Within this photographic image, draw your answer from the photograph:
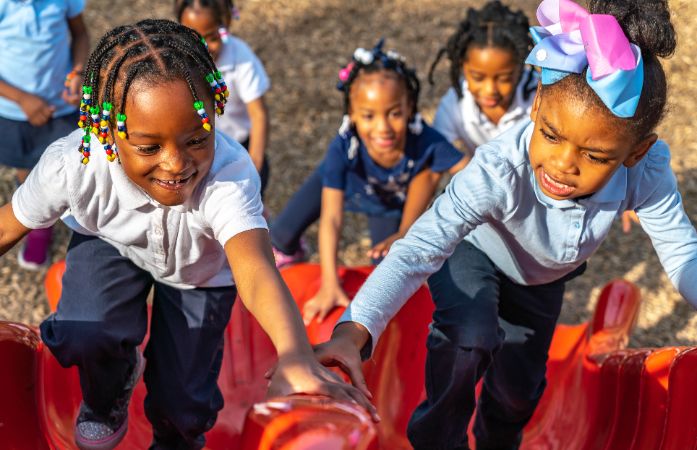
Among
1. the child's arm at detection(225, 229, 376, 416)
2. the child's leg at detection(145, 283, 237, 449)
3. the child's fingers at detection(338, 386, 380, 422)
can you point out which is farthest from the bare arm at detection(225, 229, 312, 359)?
the child's leg at detection(145, 283, 237, 449)

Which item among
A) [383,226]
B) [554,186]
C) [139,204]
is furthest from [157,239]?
[383,226]

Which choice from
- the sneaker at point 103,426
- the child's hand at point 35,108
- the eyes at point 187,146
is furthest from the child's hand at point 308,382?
the child's hand at point 35,108

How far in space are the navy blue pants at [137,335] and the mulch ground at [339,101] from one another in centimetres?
128

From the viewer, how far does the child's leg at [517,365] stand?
8.08ft

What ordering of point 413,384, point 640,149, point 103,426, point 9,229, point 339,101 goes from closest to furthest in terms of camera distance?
point 640,149, point 9,229, point 103,426, point 413,384, point 339,101

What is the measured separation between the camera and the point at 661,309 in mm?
3730

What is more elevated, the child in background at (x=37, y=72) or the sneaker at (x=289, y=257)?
the child in background at (x=37, y=72)

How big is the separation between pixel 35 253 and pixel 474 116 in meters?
1.83

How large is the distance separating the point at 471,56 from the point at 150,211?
1629 millimetres

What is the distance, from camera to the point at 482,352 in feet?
7.13

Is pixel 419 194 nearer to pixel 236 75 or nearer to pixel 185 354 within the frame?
pixel 236 75

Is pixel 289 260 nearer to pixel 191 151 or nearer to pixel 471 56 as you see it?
pixel 471 56

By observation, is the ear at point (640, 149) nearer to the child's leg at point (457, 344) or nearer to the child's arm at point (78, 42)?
the child's leg at point (457, 344)

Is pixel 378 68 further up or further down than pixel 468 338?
further up
